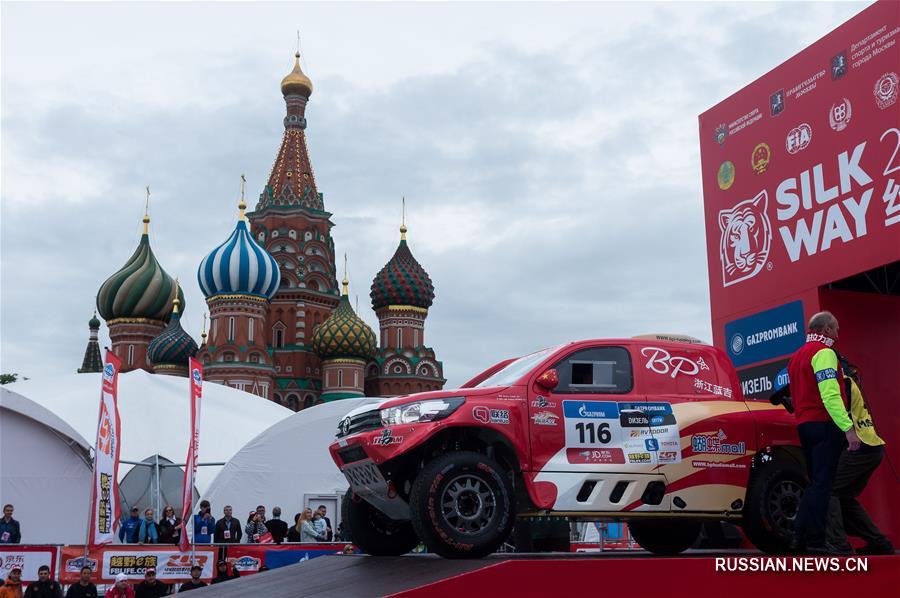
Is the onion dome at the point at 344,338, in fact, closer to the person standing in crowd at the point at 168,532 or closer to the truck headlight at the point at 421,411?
the person standing in crowd at the point at 168,532

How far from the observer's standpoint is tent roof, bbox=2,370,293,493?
31453 millimetres

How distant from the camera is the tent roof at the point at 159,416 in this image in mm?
31453

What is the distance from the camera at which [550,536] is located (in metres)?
12.3

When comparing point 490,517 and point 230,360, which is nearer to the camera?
point 490,517

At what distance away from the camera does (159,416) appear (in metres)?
32.8

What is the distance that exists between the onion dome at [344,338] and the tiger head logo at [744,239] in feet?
187

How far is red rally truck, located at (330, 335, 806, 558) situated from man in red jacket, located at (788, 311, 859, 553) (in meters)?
0.71

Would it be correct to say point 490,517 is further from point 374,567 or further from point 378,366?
point 378,366

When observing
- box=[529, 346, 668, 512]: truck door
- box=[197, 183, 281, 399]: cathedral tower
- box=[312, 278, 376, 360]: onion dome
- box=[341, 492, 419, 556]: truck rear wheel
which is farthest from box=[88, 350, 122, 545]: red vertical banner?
box=[312, 278, 376, 360]: onion dome

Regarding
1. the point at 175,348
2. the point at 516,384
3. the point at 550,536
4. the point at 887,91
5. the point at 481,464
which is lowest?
the point at 550,536

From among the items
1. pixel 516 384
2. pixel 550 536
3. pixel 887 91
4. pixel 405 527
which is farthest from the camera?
pixel 550 536

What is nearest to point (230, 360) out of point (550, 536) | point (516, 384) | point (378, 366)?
point (378, 366)

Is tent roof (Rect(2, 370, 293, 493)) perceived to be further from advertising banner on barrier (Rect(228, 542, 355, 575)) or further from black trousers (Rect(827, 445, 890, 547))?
black trousers (Rect(827, 445, 890, 547))

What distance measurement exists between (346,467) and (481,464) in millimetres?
1335
